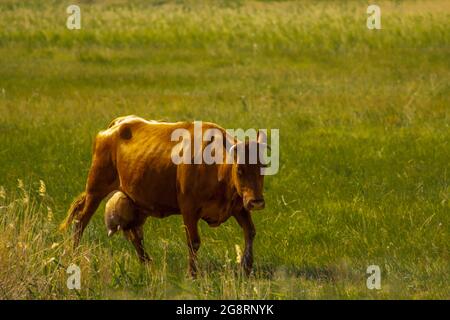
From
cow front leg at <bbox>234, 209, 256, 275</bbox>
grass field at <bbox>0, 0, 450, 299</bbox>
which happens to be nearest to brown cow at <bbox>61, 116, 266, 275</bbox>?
cow front leg at <bbox>234, 209, 256, 275</bbox>

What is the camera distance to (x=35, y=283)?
8.91 metres

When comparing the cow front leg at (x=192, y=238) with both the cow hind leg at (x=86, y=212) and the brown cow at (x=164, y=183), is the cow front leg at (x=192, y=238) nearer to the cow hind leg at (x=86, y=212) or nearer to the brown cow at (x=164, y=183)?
the brown cow at (x=164, y=183)

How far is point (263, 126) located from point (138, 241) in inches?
307

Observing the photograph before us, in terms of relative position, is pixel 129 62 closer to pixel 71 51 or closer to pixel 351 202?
pixel 71 51

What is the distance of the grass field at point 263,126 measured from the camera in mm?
9328

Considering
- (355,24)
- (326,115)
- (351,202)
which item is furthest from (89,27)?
(351,202)

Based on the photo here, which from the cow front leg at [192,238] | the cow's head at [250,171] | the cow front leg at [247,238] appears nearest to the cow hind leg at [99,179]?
the cow front leg at [192,238]

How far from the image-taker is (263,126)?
17.9 metres

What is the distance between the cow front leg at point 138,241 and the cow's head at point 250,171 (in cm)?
164

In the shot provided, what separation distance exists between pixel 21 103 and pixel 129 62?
8288mm

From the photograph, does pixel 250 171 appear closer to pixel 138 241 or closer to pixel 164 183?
pixel 164 183

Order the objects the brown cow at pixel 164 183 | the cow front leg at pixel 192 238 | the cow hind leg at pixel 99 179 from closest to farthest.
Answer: the brown cow at pixel 164 183
the cow front leg at pixel 192 238
the cow hind leg at pixel 99 179

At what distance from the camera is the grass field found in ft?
30.6

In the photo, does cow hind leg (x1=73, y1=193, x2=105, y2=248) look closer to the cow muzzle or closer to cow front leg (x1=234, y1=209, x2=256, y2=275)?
cow front leg (x1=234, y1=209, x2=256, y2=275)
